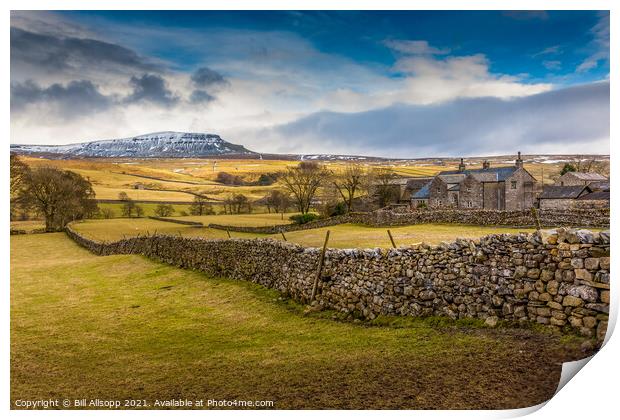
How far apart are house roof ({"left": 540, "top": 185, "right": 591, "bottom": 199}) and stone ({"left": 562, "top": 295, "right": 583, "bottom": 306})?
25320 millimetres

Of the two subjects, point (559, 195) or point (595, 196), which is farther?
point (559, 195)

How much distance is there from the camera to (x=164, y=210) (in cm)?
1925

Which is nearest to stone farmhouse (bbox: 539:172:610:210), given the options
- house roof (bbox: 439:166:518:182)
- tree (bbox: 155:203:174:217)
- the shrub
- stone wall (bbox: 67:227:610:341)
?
house roof (bbox: 439:166:518:182)

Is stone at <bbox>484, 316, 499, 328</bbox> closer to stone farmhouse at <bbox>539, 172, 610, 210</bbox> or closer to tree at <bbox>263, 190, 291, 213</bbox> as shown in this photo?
stone farmhouse at <bbox>539, 172, 610, 210</bbox>

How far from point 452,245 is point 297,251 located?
Result: 12.4ft

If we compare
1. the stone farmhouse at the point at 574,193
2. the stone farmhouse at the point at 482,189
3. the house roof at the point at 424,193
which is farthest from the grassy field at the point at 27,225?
the house roof at the point at 424,193

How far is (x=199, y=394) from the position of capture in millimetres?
5848

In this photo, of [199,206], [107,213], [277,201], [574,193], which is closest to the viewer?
[107,213]

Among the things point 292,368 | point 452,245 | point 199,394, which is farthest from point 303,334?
point 452,245

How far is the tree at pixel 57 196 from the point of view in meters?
11.4

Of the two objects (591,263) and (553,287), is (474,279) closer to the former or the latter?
(553,287)

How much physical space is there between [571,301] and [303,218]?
29.2 metres

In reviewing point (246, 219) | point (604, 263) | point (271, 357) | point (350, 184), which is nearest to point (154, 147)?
point (271, 357)

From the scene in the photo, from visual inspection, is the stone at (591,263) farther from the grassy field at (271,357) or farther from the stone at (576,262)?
the grassy field at (271,357)
